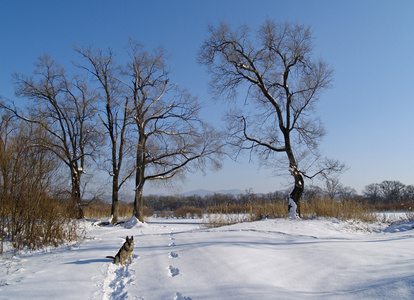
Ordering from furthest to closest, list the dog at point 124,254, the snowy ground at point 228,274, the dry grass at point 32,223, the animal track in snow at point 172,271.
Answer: the dry grass at point 32,223
the dog at point 124,254
the animal track in snow at point 172,271
the snowy ground at point 228,274

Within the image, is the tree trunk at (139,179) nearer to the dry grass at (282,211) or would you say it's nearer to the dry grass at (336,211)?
the dry grass at (282,211)

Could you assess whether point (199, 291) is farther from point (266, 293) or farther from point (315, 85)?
point (315, 85)

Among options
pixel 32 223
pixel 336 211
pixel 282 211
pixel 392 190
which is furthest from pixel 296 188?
pixel 392 190

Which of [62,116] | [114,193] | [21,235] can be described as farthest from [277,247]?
[62,116]

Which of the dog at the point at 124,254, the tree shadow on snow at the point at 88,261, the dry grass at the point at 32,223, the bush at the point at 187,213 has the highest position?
the dry grass at the point at 32,223

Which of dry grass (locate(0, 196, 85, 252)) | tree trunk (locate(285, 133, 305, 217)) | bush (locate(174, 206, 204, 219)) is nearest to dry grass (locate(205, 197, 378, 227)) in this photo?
tree trunk (locate(285, 133, 305, 217))

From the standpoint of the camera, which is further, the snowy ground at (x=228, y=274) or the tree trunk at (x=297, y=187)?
the tree trunk at (x=297, y=187)

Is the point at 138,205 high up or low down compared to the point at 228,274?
up

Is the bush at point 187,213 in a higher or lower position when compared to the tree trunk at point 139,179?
lower

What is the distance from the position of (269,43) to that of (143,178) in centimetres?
1003

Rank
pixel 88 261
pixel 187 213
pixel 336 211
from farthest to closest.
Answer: pixel 187 213 → pixel 336 211 → pixel 88 261

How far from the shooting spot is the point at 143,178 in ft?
51.1

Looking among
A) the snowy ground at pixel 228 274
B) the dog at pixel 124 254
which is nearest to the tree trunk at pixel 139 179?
the snowy ground at pixel 228 274

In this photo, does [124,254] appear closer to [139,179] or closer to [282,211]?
[282,211]
